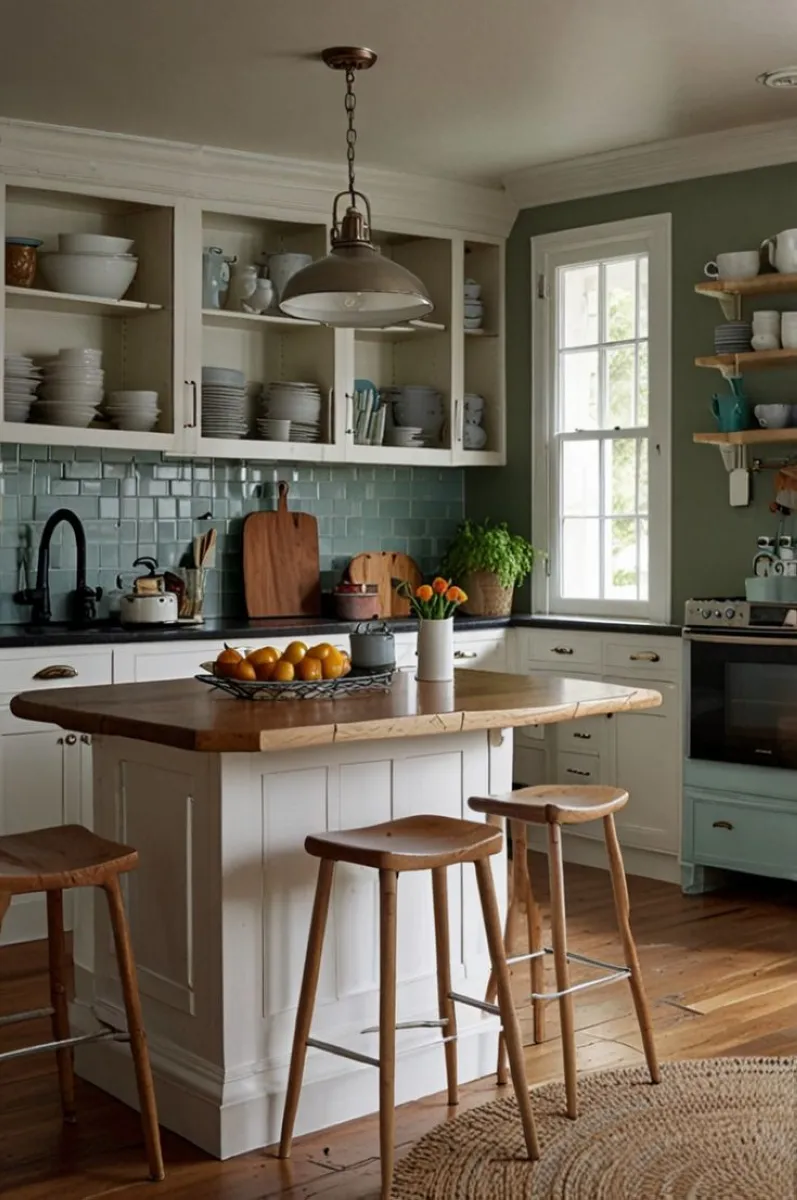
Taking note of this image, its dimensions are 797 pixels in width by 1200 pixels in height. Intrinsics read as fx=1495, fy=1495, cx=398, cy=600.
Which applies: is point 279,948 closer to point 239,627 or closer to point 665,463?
point 239,627

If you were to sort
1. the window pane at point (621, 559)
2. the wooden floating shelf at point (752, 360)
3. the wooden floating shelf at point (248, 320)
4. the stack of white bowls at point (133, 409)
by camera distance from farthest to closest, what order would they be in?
the window pane at point (621, 559) → the wooden floating shelf at point (248, 320) → the stack of white bowls at point (133, 409) → the wooden floating shelf at point (752, 360)

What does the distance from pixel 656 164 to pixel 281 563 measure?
7.07ft

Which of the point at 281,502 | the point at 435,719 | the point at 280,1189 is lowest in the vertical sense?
the point at 280,1189

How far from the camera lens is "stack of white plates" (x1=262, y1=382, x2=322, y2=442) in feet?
19.3

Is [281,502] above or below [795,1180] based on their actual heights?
above

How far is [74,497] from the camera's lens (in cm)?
559

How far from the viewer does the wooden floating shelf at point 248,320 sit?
569 centimetres

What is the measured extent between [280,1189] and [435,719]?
1011mm

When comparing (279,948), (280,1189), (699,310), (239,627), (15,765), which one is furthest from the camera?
(699,310)

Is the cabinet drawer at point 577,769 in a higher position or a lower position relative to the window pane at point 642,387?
lower

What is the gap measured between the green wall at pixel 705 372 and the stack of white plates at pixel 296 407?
1379 millimetres

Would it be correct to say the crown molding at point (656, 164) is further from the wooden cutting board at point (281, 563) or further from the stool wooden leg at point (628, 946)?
the stool wooden leg at point (628, 946)

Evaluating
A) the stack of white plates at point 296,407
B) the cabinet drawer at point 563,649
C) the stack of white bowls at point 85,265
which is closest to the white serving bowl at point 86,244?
the stack of white bowls at point 85,265

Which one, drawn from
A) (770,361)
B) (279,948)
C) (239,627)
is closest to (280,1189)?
(279,948)
